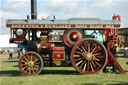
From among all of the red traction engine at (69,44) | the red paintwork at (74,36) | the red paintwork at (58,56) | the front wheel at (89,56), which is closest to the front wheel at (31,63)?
the red traction engine at (69,44)

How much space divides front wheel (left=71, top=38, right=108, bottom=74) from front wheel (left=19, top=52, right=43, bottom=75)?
66.0 inches

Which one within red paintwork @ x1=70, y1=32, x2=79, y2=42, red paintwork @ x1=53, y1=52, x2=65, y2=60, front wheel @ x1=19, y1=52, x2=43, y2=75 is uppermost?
red paintwork @ x1=70, y1=32, x2=79, y2=42

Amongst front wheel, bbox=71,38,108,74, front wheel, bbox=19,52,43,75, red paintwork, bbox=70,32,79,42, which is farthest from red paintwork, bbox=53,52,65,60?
red paintwork, bbox=70,32,79,42

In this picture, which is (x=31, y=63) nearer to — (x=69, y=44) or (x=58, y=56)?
(x=58, y=56)

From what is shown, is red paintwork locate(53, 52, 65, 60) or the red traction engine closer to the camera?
the red traction engine

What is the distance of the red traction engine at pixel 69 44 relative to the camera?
1201cm

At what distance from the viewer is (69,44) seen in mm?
12422

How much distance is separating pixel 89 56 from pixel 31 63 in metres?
2.85

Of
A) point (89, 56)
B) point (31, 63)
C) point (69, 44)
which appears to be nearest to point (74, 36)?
point (69, 44)

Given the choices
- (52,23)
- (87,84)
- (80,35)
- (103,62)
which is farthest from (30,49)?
(87,84)

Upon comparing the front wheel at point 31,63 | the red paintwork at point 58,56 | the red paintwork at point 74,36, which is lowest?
the front wheel at point 31,63

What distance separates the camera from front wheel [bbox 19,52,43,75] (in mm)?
11992

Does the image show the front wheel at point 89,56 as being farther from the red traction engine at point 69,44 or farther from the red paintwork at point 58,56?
the red paintwork at point 58,56

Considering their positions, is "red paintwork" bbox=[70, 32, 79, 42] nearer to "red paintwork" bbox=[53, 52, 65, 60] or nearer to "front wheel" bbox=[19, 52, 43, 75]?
"red paintwork" bbox=[53, 52, 65, 60]
